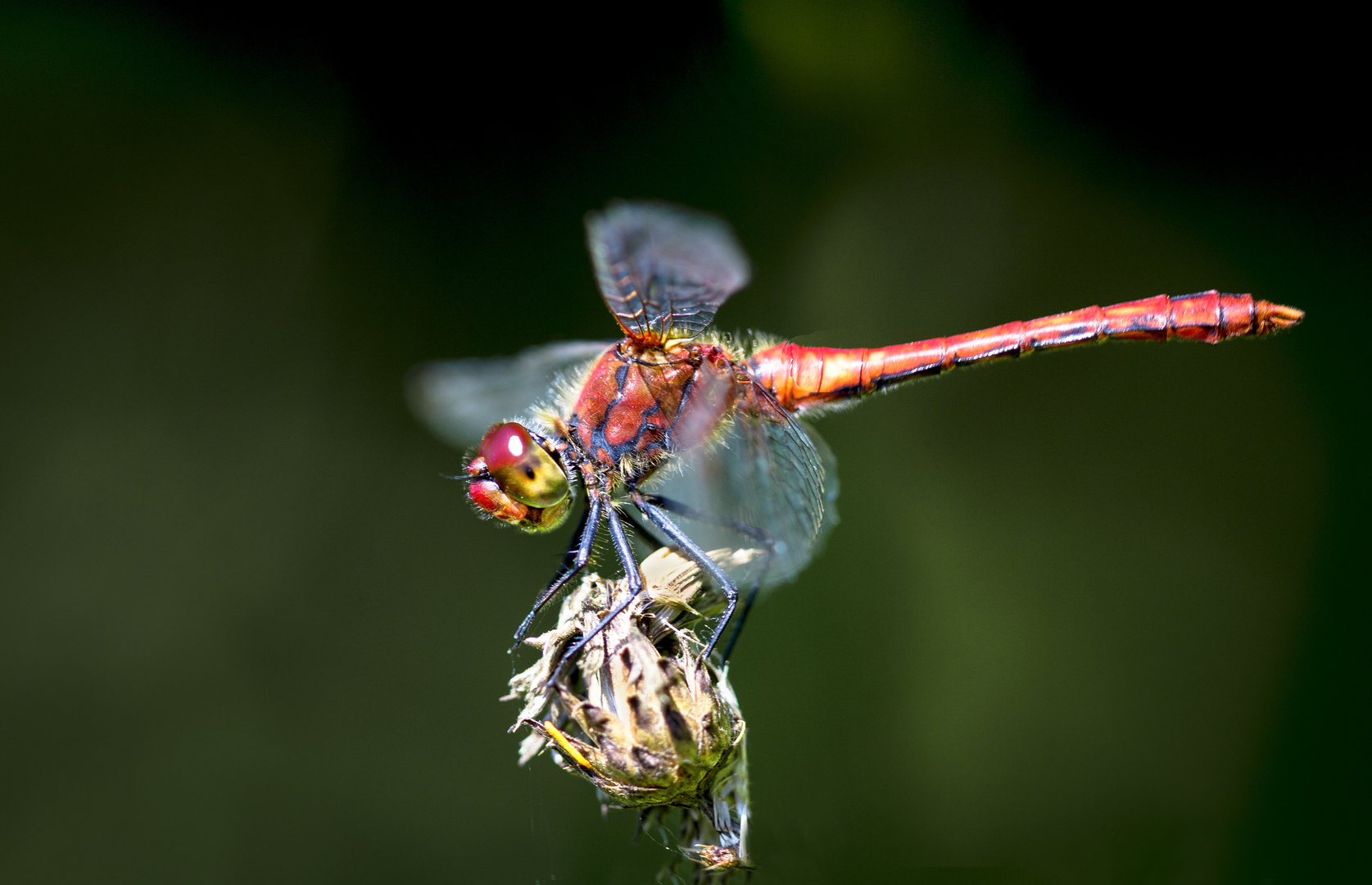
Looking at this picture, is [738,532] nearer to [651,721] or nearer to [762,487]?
[762,487]

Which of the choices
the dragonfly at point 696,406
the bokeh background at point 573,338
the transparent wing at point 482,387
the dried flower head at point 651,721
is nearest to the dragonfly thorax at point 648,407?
the dragonfly at point 696,406

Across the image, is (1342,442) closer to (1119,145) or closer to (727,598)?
(1119,145)

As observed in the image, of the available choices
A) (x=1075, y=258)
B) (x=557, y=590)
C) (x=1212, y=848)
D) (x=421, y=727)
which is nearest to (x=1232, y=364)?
(x=1075, y=258)

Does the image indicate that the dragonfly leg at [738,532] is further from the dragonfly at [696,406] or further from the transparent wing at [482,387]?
the transparent wing at [482,387]

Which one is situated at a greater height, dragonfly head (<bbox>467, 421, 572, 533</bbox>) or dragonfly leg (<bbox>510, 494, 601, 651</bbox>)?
dragonfly head (<bbox>467, 421, 572, 533</bbox>)

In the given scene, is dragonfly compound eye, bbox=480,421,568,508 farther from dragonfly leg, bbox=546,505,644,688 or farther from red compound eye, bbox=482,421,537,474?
dragonfly leg, bbox=546,505,644,688

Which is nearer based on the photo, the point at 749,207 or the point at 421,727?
the point at 421,727

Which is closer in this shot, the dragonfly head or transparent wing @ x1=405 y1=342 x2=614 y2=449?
the dragonfly head

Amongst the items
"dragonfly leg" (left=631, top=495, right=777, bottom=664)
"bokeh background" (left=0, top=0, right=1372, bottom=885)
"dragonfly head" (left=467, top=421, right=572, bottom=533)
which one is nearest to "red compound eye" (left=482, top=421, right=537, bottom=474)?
"dragonfly head" (left=467, top=421, right=572, bottom=533)
